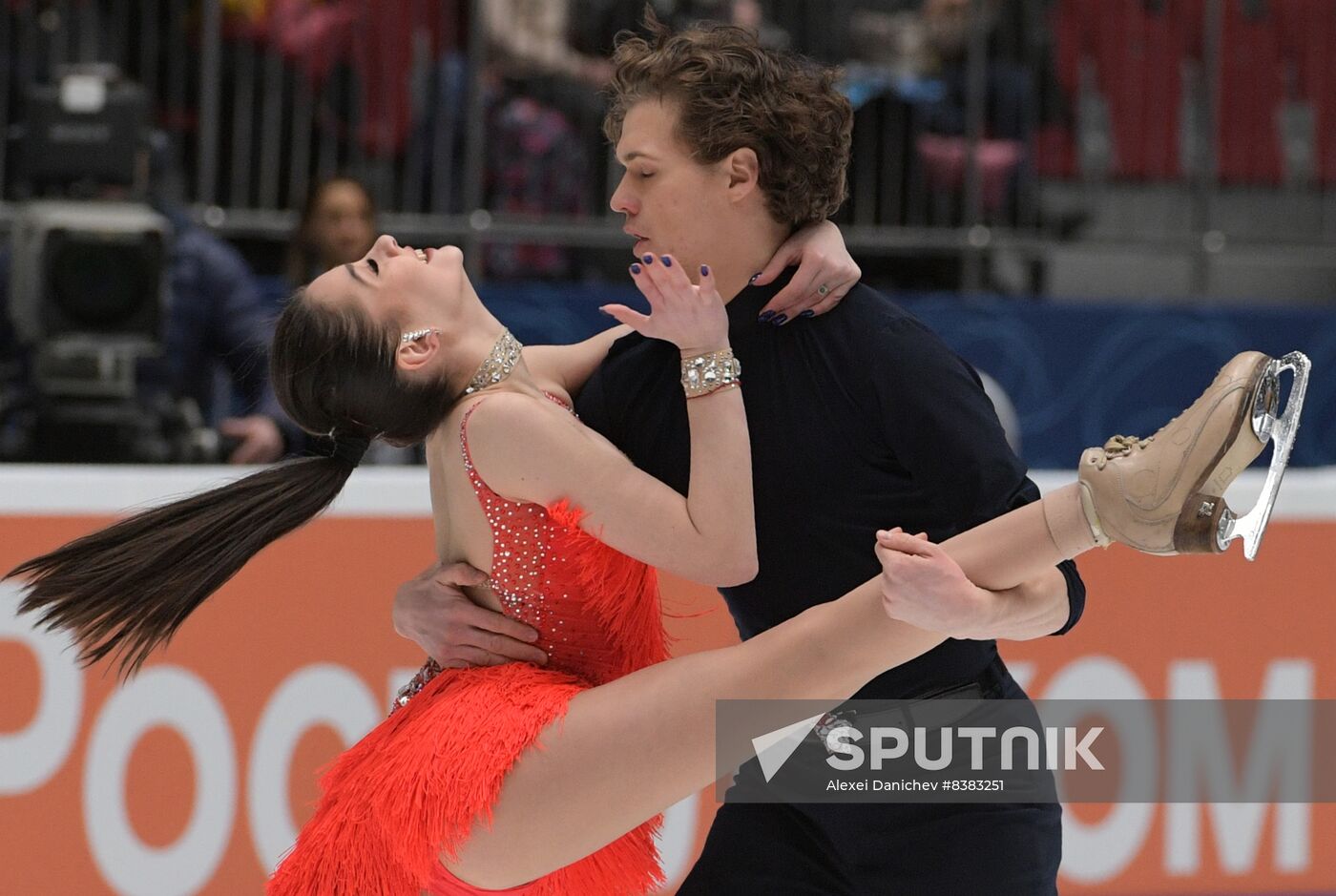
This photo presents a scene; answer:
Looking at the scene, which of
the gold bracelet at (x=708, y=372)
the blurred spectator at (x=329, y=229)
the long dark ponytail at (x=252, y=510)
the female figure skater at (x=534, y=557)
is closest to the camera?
the female figure skater at (x=534, y=557)

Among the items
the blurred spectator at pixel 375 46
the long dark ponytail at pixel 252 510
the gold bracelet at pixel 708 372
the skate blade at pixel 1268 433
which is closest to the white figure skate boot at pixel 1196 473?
the skate blade at pixel 1268 433

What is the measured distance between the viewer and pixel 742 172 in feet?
6.88

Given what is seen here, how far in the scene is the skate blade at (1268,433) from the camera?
1.82m

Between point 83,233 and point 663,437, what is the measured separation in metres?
2.63

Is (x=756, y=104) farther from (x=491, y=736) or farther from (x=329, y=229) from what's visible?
(x=329, y=229)

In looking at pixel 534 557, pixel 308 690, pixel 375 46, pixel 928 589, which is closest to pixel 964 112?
pixel 375 46

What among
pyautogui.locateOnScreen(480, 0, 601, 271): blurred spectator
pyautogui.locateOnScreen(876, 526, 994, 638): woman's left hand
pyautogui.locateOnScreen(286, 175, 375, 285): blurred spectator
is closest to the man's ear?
pyautogui.locateOnScreen(876, 526, 994, 638): woman's left hand

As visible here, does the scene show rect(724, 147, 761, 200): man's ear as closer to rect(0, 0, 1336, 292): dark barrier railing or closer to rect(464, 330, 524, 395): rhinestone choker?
rect(464, 330, 524, 395): rhinestone choker

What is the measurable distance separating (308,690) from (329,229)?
2353 mm

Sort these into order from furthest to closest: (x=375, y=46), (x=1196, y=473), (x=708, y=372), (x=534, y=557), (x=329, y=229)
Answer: (x=375, y=46) < (x=329, y=229) < (x=534, y=557) < (x=708, y=372) < (x=1196, y=473)

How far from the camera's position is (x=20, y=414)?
455cm

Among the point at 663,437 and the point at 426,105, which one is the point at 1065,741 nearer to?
the point at 663,437

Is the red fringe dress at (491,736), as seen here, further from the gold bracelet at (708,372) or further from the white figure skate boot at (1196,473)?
the white figure skate boot at (1196,473)

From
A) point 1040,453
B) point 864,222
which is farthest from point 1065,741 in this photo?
point 864,222
